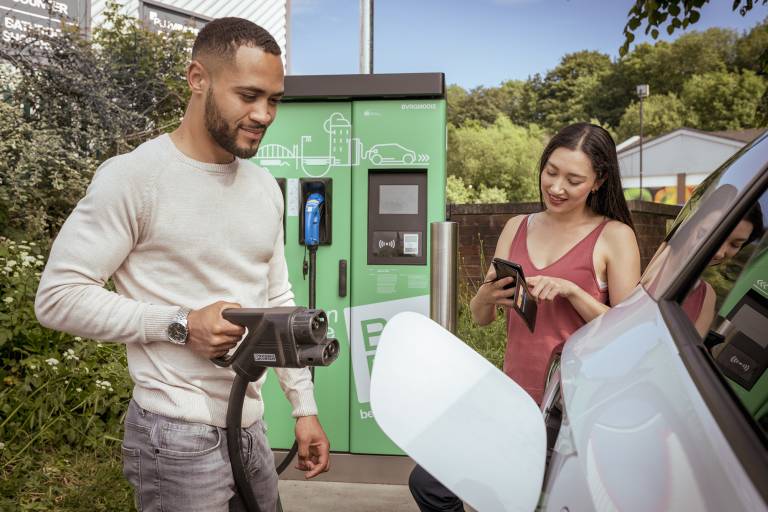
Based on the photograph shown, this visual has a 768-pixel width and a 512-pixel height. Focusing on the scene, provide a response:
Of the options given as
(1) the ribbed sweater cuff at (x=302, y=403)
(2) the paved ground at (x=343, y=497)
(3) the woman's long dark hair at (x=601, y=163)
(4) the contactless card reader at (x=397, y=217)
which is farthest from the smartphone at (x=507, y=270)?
(2) the paved ground at (x=343, y=497)

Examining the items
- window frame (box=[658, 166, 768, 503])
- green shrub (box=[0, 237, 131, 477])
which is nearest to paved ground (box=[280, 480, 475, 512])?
green shrub (box=[0, 237, 131, 477])

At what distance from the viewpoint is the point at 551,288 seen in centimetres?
227

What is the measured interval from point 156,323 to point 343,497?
3131 millimetres

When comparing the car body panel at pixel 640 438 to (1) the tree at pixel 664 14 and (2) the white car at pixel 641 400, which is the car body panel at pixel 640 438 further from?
(1) the tree at pixel 664 14

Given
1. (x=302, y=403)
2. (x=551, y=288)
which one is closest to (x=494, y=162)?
(x=551, y=288)

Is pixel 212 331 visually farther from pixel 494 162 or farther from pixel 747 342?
pixel 494 162

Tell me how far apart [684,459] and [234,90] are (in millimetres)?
1412

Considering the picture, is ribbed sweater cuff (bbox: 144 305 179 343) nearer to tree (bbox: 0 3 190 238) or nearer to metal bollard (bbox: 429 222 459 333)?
metal bollard (bbox: 429 222 459 333)

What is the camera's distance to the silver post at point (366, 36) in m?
5.41

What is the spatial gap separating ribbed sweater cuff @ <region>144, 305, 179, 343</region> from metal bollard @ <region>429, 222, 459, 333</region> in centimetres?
208

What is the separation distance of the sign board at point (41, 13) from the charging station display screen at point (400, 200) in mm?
4193

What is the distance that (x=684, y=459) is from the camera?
0.74 meters

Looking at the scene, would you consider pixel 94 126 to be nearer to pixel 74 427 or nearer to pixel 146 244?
pixel 74 427

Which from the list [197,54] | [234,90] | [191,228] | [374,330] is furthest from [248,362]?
[374,330]
